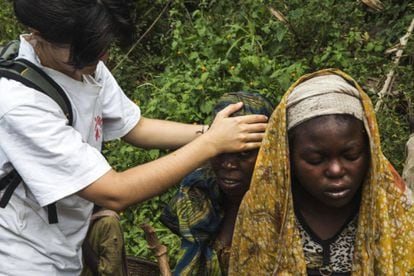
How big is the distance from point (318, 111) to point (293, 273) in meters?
0.55

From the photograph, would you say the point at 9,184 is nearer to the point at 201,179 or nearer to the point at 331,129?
the point at 201,179

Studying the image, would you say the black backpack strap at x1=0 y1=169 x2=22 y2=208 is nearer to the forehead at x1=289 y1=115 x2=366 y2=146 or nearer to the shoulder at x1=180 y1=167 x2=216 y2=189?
the shoulder at x1=180 y1=167 x2=216 y2=189

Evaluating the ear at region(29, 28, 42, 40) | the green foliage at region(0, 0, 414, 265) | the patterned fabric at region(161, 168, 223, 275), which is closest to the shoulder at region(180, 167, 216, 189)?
the patterned fabric at region(161, 168, 223, 275)

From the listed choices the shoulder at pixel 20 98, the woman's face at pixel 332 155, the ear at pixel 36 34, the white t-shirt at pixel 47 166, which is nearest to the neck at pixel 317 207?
the woman's face at pixel 332 155

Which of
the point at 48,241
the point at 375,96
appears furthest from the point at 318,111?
the point at 375,96

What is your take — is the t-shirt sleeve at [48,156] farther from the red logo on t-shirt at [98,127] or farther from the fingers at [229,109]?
the fingers at [229,109]

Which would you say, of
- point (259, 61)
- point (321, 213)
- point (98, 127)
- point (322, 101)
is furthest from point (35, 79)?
point (259, 61)

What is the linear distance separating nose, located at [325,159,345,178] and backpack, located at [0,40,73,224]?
90cm

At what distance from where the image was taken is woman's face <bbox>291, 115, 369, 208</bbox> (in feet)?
7.52

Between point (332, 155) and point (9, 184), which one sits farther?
point (9, 184)

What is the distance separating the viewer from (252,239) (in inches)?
101

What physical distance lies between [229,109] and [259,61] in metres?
2.54

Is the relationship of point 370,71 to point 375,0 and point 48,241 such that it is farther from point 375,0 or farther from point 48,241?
point 48,241

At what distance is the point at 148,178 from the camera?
2.60 meters
